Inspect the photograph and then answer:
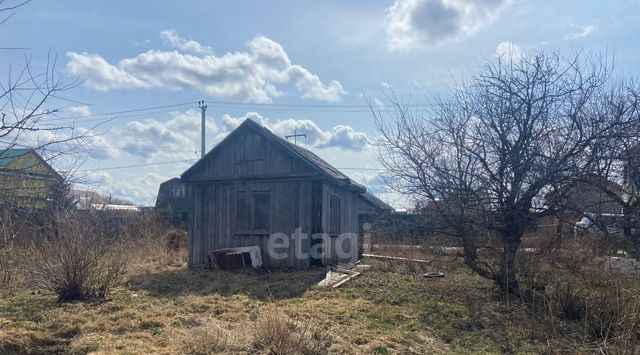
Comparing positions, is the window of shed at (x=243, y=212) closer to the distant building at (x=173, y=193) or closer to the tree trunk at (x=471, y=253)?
the tree trunk at (x=471, y=253)

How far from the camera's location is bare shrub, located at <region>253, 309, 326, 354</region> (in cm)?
546

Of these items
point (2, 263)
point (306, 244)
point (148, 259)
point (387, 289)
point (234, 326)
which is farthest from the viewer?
point (148, 259)

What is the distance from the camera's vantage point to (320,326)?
22.3 ft

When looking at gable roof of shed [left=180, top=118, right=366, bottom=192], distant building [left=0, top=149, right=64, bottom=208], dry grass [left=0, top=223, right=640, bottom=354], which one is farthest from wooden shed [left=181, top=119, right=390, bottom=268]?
distant building [left=0, top=149, right=64, bottom=208]

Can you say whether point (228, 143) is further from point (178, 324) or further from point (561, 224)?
point (561, 224)

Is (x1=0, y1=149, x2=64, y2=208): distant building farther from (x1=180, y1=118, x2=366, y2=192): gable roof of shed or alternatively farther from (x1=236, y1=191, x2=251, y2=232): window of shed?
(x1=236, y1=191, x2=251, y2=232): window of shed

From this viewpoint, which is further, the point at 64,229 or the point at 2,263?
the point at 64,229

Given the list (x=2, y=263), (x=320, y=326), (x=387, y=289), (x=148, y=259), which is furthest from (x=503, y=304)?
(x=148, y=259)

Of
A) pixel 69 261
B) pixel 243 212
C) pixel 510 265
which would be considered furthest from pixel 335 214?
pixel 69 261

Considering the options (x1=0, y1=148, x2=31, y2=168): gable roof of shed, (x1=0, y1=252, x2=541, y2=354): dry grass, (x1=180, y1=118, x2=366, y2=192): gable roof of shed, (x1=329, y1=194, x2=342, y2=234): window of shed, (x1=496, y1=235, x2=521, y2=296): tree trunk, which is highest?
(x1=180, y1=118, x2=366, y2=192): gable roof of shed

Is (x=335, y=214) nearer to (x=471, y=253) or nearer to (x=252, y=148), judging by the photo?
(x=252, y=148)

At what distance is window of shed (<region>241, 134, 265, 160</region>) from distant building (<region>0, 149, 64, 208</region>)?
8.42 m

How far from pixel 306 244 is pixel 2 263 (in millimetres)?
7378

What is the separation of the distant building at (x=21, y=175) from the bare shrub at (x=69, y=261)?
2803mm
